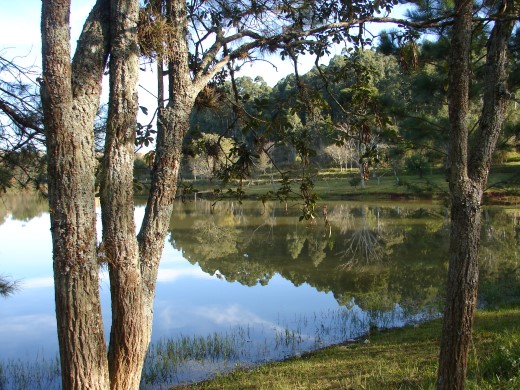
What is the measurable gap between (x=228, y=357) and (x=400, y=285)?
5791mm

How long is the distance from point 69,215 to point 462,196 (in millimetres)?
2368

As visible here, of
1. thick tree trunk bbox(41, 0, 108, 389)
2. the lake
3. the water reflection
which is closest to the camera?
thick tree trunk bbox(41, 0, 108, 389)

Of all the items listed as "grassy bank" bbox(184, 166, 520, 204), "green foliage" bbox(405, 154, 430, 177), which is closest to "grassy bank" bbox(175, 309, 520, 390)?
"green foliage" bbox(405, 154, 430, 177)

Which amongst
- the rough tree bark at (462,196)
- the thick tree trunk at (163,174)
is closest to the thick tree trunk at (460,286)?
the rough tree bark at (462,196)

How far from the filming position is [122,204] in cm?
278

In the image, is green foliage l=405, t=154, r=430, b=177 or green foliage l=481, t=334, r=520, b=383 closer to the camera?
green foliage l=481, t=334, r=520, b=383

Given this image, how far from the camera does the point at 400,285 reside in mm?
12047

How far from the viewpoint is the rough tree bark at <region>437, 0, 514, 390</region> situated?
10.2ft

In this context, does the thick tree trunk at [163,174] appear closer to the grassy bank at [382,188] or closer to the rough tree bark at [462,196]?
the rough tree bark at [462,196]

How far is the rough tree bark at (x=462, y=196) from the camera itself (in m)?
3.12

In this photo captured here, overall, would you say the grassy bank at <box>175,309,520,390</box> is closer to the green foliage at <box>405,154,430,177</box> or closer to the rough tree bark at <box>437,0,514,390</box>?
the rough tree bark at <box>437,0,514,390</box>

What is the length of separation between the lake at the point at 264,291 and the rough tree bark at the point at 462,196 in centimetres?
96

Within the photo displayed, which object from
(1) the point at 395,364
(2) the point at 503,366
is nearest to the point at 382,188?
(1) the point at 395,364

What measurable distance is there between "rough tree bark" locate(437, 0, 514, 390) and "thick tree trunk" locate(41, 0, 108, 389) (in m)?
2.20
